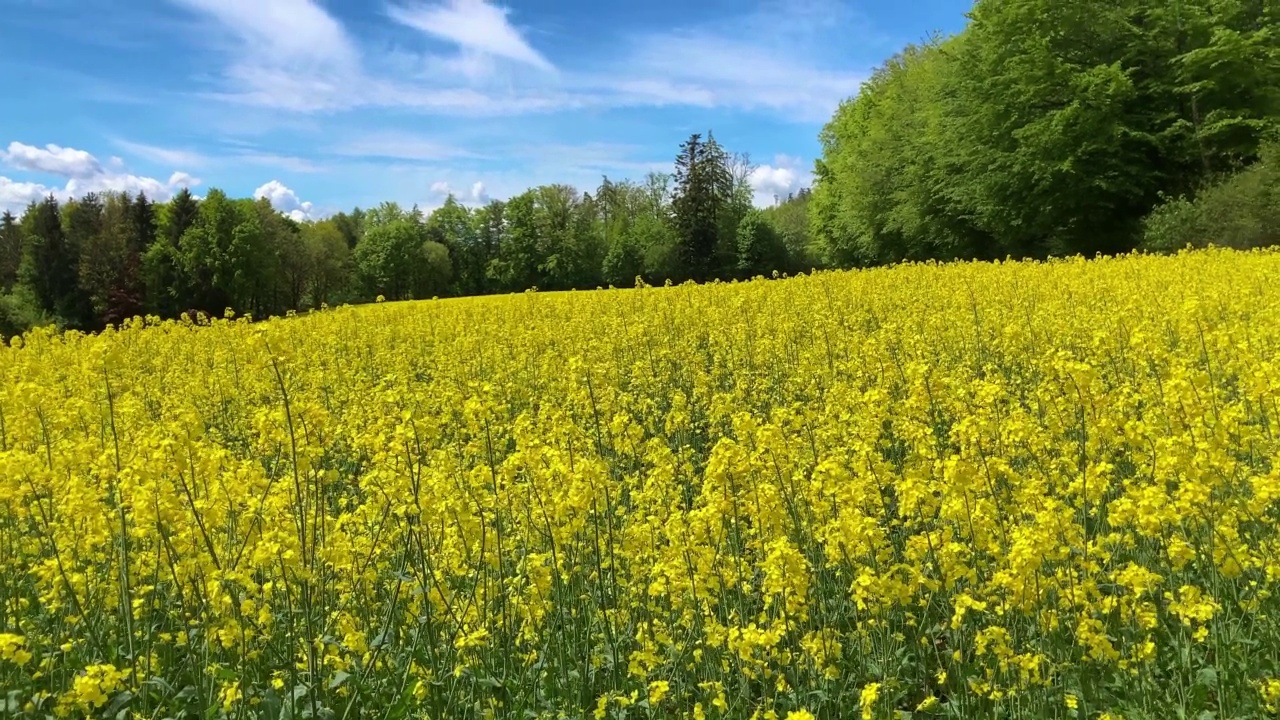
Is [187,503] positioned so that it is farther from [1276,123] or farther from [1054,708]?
[1276,123]

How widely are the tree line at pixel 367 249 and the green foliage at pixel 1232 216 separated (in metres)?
32.7

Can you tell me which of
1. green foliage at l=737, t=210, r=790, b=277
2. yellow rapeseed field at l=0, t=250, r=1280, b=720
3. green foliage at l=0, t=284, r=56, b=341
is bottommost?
yellow rapeseed field at l=0, t=250, r=1280, b=720

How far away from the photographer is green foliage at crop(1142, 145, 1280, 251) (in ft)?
65.3

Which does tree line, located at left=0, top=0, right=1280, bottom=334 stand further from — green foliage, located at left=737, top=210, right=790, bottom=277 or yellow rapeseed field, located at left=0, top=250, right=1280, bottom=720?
yellow rapeseed field, located at left=0, top=250, right=1280, bottom=720

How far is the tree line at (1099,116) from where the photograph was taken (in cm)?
2627

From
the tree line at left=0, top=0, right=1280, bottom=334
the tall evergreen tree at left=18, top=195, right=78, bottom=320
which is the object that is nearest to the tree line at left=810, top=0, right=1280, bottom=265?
the tree line at left=0, top=0, right=1280, bottom=334

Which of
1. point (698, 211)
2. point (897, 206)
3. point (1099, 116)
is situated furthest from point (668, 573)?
point (698, 211)

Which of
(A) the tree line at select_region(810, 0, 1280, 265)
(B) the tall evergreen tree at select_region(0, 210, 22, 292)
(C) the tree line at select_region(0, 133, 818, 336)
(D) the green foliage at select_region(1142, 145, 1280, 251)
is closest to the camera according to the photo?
(D) the green foliage at select_region(1142, 145, 1280, 251)

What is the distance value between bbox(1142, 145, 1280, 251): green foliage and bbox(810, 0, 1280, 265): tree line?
4.1 inches

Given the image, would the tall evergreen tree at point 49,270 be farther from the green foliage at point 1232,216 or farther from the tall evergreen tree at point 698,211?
the green foliage at point 1232,216

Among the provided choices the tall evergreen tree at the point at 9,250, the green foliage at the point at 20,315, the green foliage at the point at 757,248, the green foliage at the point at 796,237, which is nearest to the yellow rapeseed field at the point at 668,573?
the green foliage at the point at 20,315

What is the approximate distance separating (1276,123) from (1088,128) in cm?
539

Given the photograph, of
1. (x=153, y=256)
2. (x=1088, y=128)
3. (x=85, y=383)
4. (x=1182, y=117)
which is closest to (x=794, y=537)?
(x=85, y=383)

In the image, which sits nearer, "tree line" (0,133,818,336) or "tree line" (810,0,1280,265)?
"tree line" (810,0,1280,265)
